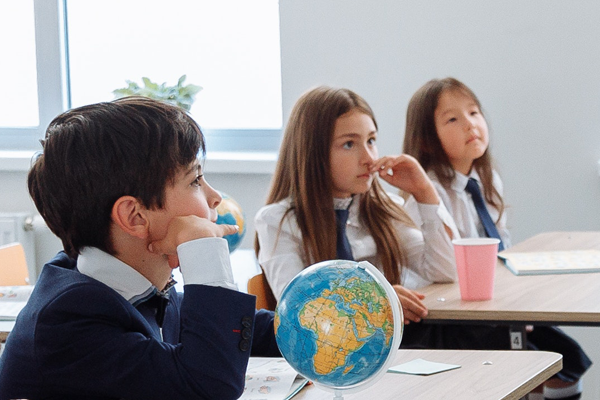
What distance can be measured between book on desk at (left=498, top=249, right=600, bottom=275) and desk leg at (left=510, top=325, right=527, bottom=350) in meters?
0.27

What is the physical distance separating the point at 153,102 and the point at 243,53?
118 inches

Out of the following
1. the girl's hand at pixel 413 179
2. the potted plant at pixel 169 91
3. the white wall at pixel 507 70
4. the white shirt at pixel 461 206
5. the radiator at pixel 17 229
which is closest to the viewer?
the girl's hand at pixel 413 179

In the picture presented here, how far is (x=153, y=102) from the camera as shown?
1.31 meters

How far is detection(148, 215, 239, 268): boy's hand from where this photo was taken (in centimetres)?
125

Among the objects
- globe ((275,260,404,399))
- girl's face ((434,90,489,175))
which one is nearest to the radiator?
girl's face ((434,90,489,175))

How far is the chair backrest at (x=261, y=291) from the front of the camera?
2.14 meters

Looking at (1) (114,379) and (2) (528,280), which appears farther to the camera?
(2) (528,280)

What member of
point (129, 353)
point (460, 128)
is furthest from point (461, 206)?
point (129, 353)

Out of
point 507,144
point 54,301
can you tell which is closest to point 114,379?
point 54,301

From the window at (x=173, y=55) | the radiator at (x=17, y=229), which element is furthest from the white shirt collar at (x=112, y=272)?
the radiator at (x=17, y=229)

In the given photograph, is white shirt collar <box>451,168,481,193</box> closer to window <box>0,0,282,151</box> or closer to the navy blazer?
window <box>0,0,282,151</box>

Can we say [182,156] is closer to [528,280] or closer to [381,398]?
[381,398]

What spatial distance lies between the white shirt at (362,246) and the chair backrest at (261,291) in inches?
0.8

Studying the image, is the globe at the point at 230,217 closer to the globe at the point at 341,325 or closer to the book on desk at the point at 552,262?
the book on desk at the point at 552,262
